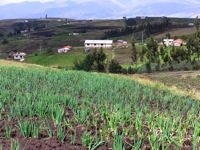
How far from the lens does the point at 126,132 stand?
20.9ft

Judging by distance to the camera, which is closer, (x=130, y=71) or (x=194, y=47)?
(x=130, y=71)

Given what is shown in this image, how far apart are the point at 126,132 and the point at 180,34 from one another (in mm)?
134115

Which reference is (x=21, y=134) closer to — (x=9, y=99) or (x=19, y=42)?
A: (x=9, y=99)

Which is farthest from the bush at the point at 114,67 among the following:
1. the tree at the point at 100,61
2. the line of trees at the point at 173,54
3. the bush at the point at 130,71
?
the line of trees at the point at 173,54

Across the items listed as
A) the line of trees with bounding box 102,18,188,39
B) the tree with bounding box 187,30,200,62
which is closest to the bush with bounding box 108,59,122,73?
the tree with bounding box 187,30,200,62

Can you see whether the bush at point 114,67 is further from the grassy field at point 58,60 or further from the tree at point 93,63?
the grassy field at point 58,60

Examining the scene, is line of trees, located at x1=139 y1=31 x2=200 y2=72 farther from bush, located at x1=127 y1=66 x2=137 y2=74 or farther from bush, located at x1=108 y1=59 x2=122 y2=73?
bush, located at x1=108 y1=59 x2=122 y2=73

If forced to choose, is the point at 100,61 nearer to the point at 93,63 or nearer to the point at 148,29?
the point at 93,63

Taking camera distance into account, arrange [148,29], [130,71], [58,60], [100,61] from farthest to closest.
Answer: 1. [148,29]
2. [58,60]
3. [100,61]
4. [130,71]

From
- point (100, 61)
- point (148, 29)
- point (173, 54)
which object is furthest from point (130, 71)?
point (148, 29)

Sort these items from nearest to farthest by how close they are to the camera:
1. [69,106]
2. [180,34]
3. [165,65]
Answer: [69,106] → [165,65] → [180,34]

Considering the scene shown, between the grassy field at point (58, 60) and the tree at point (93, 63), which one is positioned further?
the grassy field at point (58, 60)

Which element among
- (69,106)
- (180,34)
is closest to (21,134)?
(69,106)

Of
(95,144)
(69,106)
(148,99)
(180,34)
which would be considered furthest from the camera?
(180,34)
